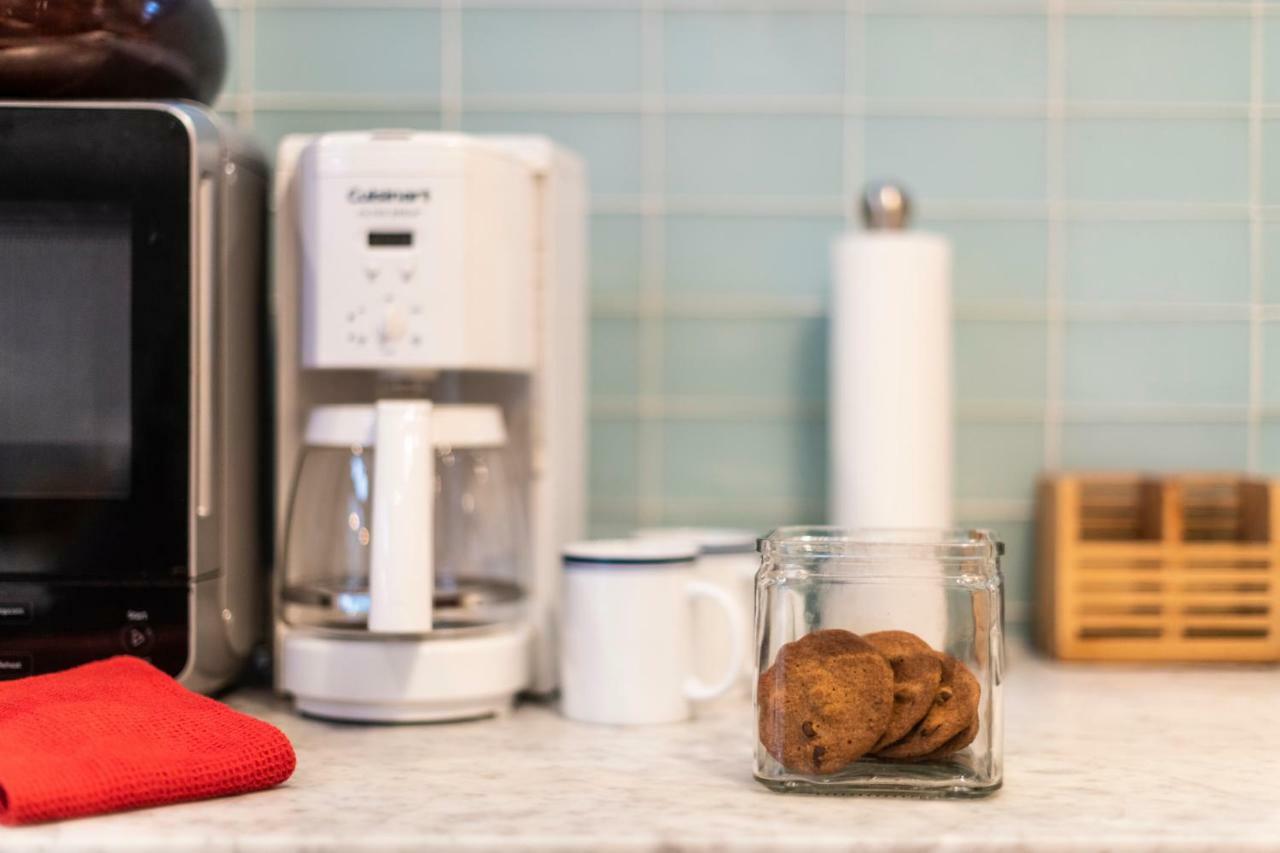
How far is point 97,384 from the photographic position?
930 mm

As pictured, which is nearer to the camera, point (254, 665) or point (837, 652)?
point (837, 652)

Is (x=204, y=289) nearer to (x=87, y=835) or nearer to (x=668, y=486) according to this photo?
(x=87, y=835)

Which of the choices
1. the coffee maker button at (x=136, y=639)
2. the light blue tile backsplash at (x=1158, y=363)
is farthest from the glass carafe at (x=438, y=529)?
the light blue tile backsplash at (x=1158, y=363)

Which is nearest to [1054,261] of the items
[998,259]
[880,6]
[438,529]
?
[998,259]

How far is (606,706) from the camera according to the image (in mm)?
977

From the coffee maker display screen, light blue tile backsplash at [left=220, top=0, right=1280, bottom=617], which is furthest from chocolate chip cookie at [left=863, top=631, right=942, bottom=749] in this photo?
light blue tile backsplash at [left=220, top=0, right=1280, bottom=617]

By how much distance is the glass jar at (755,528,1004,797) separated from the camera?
770mm

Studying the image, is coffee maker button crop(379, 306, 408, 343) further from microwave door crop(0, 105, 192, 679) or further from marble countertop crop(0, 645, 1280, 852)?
marble countertop crop(0, 645, 1280, 852)

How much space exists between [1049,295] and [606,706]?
63 centimetres

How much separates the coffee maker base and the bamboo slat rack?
0.51 meters

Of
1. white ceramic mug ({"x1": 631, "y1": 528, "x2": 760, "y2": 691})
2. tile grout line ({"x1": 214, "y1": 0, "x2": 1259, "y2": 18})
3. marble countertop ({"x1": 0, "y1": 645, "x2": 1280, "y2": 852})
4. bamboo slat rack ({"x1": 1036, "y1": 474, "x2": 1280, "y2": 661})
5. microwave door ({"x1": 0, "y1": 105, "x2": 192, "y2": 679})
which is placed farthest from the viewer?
tile grout line ({"x1": 214, "y1": 0, "x2": 1259, "y2": 18})

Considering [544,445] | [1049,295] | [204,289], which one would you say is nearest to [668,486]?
[544,445]

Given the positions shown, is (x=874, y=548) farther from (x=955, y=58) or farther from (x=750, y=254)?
(x=955, y=58)

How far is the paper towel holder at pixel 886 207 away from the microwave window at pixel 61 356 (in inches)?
24.4
